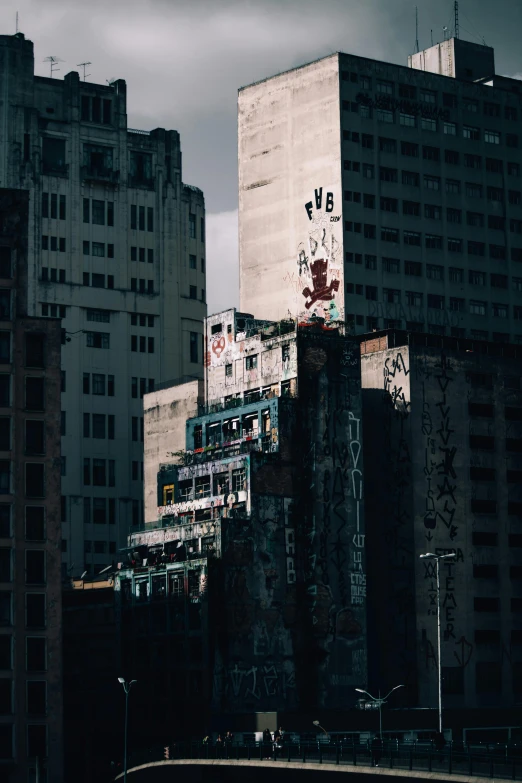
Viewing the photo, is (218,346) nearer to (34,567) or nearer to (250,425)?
(250,425)

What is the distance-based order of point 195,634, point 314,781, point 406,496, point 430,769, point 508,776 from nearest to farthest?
point 508,776 → point 430,769 → point 314,781 → point 195,634 → point 406,496

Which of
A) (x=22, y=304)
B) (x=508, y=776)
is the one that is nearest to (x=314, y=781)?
(x=508, y=776)

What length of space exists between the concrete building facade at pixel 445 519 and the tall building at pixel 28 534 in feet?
129

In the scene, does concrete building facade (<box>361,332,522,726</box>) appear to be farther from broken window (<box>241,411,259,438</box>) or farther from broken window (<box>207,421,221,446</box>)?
broken window (<box>207,421,221,446</box>)

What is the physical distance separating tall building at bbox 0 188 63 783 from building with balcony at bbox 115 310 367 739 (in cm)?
A: 1885

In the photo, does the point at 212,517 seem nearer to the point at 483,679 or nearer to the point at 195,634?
the point at 195,634

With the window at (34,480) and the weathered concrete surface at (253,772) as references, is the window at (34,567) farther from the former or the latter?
the weathered concrete surface at (253,772)

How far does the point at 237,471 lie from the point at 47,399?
83.1ft

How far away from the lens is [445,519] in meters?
184

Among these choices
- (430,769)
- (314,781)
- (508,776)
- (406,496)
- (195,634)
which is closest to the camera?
(508,776)

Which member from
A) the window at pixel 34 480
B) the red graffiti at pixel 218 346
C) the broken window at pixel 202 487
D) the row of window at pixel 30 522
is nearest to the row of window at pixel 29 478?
the window at pixel 34 480

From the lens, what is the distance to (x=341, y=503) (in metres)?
179

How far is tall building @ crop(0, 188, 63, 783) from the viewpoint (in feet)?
509

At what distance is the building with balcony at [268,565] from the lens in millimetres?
171250
